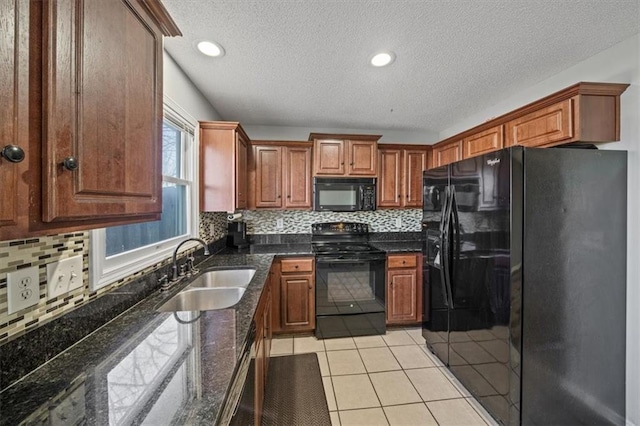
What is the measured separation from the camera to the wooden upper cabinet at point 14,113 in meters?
0.47

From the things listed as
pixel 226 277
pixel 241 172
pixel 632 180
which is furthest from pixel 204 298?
pixel 632 180

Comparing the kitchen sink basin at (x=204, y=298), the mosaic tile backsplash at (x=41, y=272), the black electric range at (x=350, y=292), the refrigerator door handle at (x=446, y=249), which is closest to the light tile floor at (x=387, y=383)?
the black electric range at (x=350, y=292)

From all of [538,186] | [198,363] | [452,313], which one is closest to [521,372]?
[452,313]

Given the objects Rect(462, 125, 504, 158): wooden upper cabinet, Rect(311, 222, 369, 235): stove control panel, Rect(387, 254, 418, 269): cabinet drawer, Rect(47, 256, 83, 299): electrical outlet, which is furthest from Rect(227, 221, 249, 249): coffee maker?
Rect(462, 125, 504, 158): wooden upper cabinet

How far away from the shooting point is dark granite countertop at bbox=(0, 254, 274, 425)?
2.24 feet

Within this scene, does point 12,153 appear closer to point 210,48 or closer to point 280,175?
point 210,48

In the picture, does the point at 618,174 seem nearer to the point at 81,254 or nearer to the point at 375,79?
the point at 375,79

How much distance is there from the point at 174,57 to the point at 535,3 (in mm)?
2157

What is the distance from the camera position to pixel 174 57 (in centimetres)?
186

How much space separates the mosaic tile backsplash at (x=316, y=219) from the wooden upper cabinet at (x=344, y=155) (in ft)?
2.02

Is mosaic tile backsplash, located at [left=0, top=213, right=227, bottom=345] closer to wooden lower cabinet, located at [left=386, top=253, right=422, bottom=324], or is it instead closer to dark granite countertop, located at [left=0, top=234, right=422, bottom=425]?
dark granite countertop, located at [left=0, top=234, right=422, bottom=425]

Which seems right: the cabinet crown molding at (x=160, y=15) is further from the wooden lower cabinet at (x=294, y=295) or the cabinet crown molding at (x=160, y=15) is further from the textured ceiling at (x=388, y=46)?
the wooden lower cabinet at (x=294, y=295)

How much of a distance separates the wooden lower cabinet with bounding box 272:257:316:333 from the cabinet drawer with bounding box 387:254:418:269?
2.82 feet

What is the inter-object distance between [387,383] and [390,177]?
219cm
